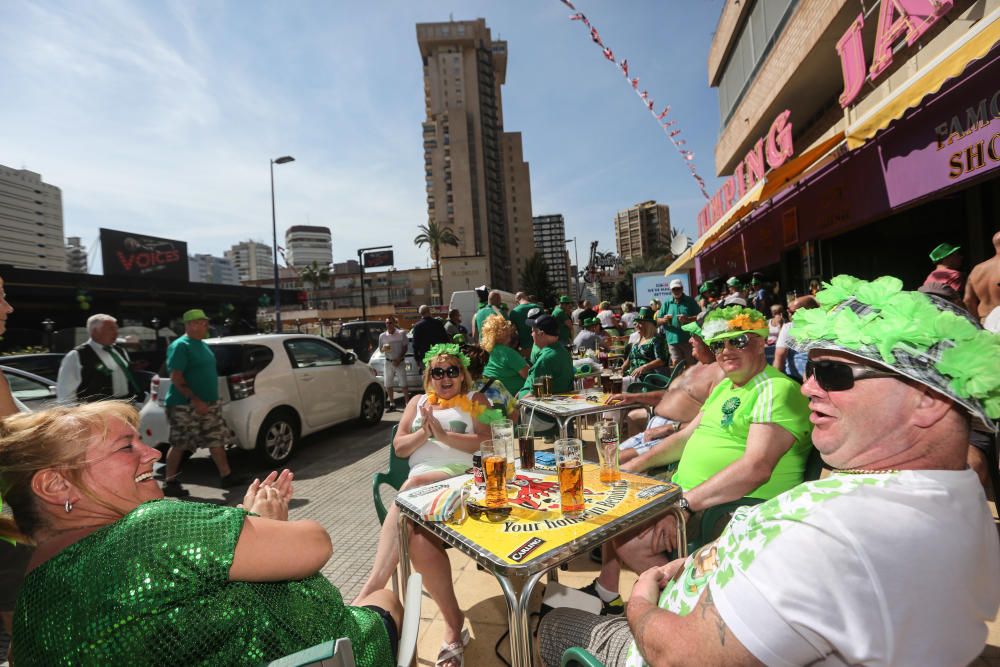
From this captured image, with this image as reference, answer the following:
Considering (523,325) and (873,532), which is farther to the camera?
(523,325)

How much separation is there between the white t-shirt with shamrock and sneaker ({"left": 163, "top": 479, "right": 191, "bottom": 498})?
5.55 meters

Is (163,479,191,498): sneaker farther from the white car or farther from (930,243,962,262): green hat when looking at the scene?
(930,243,962,262): green hat

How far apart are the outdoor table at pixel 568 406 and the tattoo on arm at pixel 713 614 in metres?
2.83

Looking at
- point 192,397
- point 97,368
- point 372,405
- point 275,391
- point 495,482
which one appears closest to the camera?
point 495,482

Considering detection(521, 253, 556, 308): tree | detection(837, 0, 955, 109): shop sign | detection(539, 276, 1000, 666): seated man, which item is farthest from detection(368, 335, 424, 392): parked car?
detection(521, 253, 556, 308): tree

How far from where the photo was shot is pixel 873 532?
995mm

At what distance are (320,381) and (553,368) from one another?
3.36m

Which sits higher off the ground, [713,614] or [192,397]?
[192,397]

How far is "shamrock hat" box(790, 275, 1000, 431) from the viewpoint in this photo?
3.53ft

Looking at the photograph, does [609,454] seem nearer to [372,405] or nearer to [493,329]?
[493,329]

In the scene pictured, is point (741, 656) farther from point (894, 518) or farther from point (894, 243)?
point (894, 243)

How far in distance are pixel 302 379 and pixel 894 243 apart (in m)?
12.7

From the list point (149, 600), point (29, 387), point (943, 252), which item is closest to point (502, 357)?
point (943, 252)

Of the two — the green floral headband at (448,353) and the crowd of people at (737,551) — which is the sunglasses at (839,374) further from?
the green floral headband at (448,353)
